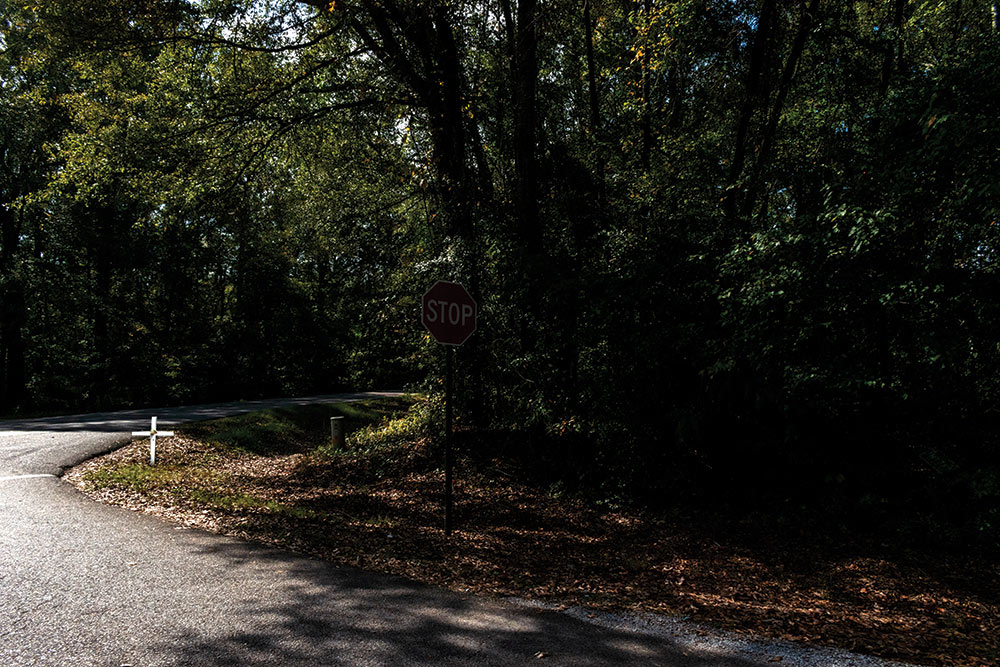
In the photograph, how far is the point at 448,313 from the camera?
6730 mm

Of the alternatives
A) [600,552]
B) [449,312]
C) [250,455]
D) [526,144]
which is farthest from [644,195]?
[250,455]

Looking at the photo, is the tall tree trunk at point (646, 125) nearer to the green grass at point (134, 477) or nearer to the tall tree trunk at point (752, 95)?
the tall tree trunk at point (752, 95)

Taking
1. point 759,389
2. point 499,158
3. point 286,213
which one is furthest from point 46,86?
point 759,389

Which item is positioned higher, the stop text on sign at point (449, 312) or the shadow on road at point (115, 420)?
the stop text on sign at point (449, 312)

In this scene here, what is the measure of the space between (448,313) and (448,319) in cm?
7

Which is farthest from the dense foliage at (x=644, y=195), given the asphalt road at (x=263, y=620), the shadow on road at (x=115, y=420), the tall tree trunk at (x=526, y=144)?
the shadow on road at (x=115, y=420)

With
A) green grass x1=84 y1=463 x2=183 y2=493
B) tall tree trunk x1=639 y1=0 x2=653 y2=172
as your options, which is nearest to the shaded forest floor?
green grass x1=84 y1=463 x2=183 y2=493

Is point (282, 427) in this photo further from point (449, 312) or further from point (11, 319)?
point (11, 319)

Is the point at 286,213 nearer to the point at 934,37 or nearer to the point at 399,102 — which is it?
the point at 399,102

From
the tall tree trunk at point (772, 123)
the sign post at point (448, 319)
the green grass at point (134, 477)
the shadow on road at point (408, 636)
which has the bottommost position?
the green grass at point (134, 477)

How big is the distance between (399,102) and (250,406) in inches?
519

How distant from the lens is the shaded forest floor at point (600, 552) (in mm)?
4594

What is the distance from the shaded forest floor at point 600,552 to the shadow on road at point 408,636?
0.59m

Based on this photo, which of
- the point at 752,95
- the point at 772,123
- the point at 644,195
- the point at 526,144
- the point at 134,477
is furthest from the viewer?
the point at 526,144
